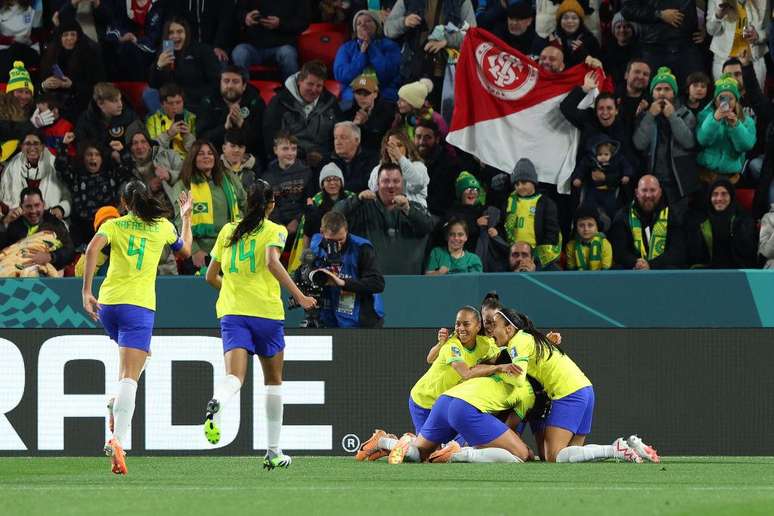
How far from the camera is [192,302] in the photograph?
13242 mm

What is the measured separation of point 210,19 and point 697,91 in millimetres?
5720

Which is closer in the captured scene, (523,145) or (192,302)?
(192,302)

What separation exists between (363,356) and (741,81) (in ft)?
15.4

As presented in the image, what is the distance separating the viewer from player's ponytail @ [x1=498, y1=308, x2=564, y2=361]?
450 inches

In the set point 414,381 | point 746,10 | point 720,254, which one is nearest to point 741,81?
point 746,10

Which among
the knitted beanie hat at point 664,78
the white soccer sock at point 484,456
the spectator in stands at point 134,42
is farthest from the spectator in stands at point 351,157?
the white soccer sock at point 484,456

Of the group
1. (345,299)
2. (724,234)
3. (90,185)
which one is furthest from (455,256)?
(90,185)

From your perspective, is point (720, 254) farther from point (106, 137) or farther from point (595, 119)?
point (106, 137)

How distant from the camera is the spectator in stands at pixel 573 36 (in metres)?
→ 15.4

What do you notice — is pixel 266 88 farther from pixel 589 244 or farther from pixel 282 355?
pixel 282 355

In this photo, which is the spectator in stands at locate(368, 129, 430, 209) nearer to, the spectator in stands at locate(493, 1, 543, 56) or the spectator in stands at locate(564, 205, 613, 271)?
the spectator in stands at locate(564, 205, 613, 271)

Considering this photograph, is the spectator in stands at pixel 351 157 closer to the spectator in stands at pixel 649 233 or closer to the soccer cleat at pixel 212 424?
the spectator in stands at pixel 649 233

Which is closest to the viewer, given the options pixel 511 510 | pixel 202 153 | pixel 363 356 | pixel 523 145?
pixel 511 510

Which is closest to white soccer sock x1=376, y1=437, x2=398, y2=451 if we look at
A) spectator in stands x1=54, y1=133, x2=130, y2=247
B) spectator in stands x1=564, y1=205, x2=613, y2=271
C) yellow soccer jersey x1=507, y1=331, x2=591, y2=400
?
yellow soccer jersey x1=507, y1=331, x2=591, y2=400
